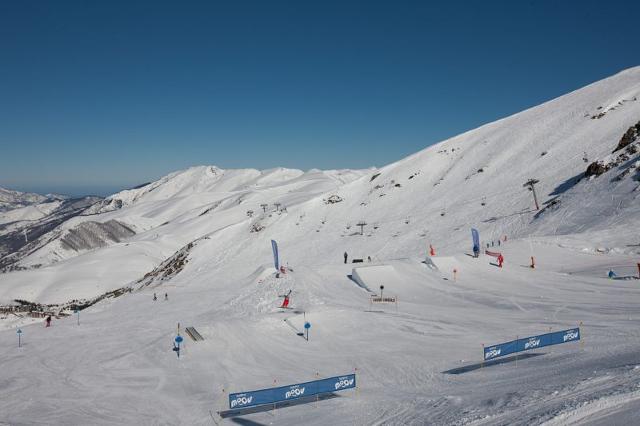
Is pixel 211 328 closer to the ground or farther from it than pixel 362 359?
farther from it

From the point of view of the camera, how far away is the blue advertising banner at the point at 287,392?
13.7 m

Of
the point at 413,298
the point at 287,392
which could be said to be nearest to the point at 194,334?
the point at 287,392

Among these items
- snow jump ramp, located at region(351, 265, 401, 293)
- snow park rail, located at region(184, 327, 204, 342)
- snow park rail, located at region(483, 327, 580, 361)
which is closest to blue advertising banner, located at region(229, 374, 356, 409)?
snow park rail, located at region(483, 327, 580, 361)

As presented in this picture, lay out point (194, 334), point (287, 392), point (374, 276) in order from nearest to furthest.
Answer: point (287, 392) < point (194, 334) < point (374, 276)

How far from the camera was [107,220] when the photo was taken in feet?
568

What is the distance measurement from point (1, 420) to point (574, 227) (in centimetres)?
4533

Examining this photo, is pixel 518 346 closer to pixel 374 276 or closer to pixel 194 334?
pixel 194 334

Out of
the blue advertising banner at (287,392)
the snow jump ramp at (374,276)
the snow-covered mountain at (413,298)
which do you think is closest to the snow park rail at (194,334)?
the snow-covered mountain at (413,298)

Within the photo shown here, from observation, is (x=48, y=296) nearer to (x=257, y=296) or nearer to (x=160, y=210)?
(x=257, y=296)

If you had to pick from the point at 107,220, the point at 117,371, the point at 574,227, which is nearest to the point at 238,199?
the point at 107,220

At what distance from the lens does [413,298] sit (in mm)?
28422

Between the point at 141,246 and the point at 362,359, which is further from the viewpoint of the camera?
the point at 141,246

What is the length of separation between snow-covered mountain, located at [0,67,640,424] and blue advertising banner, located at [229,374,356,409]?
2.17ft

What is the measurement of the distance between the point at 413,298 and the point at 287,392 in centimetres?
1615
